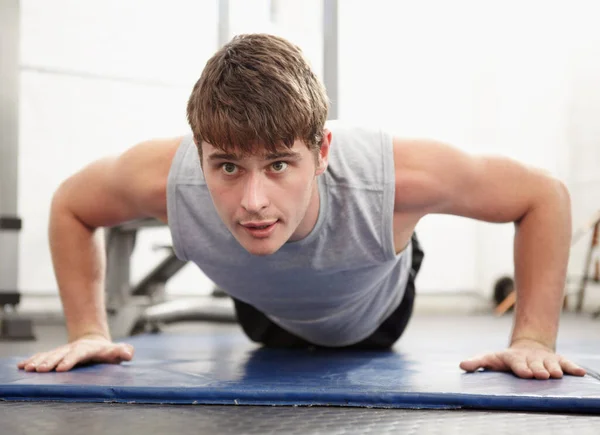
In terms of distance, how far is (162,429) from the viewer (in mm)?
859

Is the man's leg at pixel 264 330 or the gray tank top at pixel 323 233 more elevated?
the gray tank top at pixel 323 233

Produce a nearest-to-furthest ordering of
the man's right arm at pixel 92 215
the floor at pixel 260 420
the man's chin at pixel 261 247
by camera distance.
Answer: the floor at pixel 260 420, the man's chin at pixel 261 247, the man's right arm at pixel 92 215

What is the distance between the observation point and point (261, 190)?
1.06 metres

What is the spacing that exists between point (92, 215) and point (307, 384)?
2.17ft

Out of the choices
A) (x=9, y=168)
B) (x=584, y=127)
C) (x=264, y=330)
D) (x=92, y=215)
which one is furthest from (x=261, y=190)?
(x=584, y=127)

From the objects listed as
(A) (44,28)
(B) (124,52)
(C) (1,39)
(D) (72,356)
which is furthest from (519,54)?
(D) (72,356)

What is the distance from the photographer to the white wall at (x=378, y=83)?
382cm

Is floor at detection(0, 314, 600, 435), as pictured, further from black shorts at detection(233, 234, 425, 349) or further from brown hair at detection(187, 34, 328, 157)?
black shorts at detection(233, 234, 425, 349)

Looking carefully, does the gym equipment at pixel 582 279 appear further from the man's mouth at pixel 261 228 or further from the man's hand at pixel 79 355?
the man's mouth at pixel 261 228

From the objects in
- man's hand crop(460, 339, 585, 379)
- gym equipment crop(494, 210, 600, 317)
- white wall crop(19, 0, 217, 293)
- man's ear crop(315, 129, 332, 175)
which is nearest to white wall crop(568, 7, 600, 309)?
gym equipment crop(494, 210, 600, 317)

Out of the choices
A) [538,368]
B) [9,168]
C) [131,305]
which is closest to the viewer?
[538,368]

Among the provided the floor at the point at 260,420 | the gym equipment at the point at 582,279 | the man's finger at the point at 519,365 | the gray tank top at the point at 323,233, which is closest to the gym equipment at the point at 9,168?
the gray tank top at the point at 323,233

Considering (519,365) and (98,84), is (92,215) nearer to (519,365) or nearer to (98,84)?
(519,365)

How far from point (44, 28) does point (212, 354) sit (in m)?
2.88
